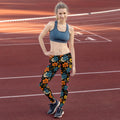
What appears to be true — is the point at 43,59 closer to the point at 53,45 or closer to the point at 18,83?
the point at 18,83

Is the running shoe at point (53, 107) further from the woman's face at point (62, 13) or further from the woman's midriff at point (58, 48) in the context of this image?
the woman's face at point (62, 13)

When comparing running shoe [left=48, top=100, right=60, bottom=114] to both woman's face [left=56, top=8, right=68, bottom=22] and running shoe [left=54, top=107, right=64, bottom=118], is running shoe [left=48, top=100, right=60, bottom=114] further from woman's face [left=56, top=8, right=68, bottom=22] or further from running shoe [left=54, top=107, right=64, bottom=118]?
woman's face [left=56, top=8, right=68, bottom=22]

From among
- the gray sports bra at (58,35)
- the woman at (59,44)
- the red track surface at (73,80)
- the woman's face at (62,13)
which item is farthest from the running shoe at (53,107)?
the woman's face at (62,13)

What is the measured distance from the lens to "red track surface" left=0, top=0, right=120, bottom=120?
7660 millimetres

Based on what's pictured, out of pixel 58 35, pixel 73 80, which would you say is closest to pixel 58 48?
pixel 58 35

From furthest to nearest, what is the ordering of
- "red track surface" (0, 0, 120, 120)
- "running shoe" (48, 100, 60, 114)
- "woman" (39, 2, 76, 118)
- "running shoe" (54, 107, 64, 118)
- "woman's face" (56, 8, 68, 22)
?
"red track surface" (0, 0, 120, 120) < "running shoe" (48, 100, 60, 114) < "running shoe" (54, 107, 64, 118) < "woman" (39, 2, 76, 118) < "woman's face" (56, 8, 68, 22)

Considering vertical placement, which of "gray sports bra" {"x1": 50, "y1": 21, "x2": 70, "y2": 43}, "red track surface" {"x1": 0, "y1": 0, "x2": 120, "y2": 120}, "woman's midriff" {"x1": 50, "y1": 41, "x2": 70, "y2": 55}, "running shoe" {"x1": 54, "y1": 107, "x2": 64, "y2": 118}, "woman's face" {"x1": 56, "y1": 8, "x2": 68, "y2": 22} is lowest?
"red track surface" {"x1": 0, "y1": 0, "x2": 120, "y2": 120}

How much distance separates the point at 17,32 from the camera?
18641 millimetres

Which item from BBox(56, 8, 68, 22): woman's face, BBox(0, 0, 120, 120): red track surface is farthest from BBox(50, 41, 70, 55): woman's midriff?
BBox(0, 0, 120, 120): red track surface

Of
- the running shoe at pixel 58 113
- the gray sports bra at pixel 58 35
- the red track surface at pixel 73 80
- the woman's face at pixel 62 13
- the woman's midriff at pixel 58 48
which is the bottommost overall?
the red track surface at pixel 73 80

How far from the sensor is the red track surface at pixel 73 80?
7.66 meters

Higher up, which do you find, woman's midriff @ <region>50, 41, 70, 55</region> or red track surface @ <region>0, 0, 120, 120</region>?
woman's midriff @ <region>50, 41, 70, 55</region>

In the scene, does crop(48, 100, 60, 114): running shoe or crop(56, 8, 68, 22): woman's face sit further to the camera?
crop(48, 100, 60, 114): running shoe

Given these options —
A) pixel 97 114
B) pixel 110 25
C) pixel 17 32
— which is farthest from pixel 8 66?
pixel 110 25
